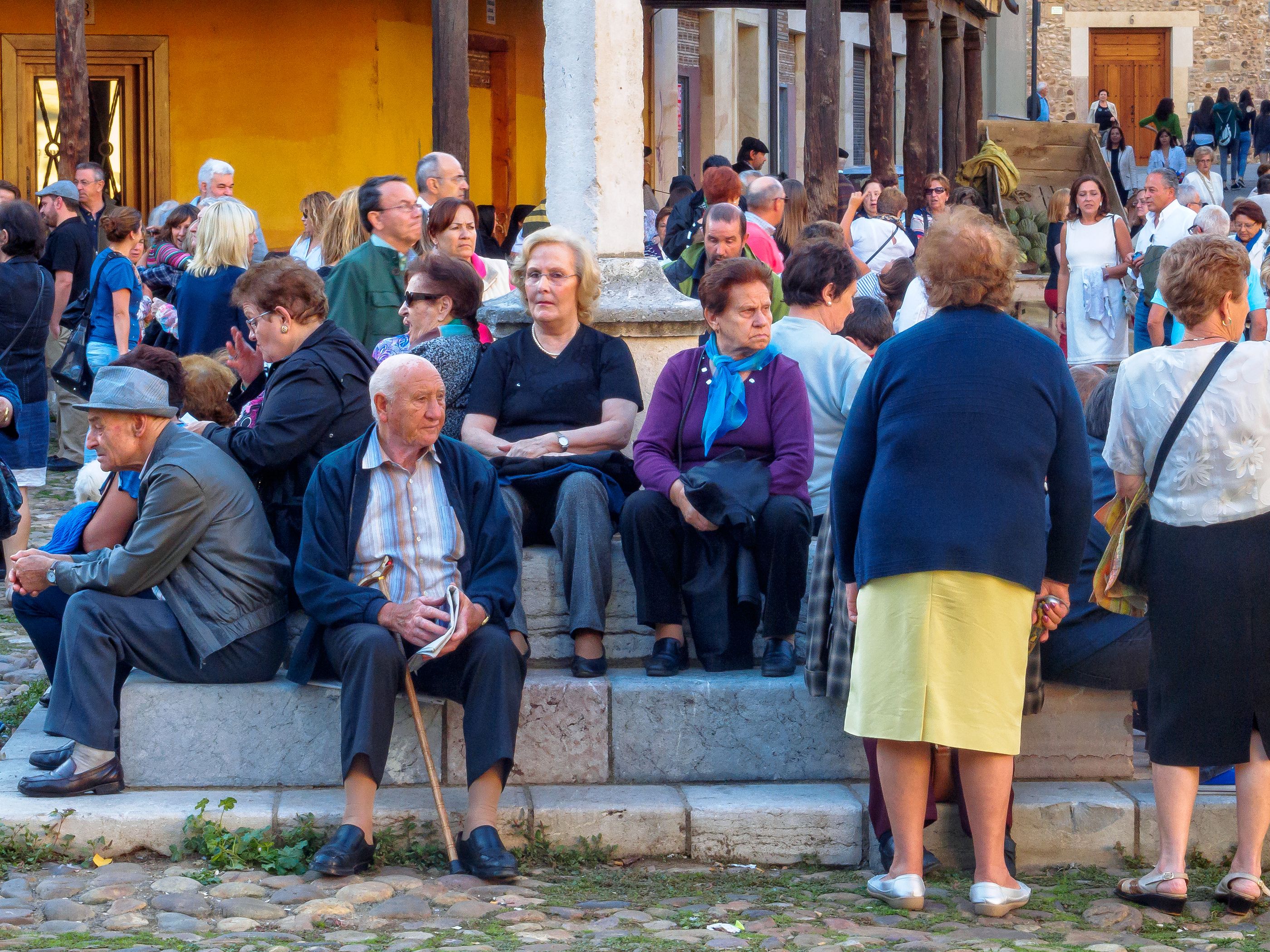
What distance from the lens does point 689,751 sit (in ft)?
15.9

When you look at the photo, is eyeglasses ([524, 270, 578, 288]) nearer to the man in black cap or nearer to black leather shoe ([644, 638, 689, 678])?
black leather shoe ([644, 638, 689, 678])

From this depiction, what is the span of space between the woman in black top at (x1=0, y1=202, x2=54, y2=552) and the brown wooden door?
3672 cm

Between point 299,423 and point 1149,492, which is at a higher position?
point 299,423

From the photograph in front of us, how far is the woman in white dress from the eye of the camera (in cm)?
1070

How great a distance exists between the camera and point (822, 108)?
46.5 feet

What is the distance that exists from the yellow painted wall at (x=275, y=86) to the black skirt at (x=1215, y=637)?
11.1 meters

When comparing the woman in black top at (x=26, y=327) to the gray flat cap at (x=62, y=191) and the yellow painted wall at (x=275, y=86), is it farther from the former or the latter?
the yellow painted wall at (x=275, y=86)

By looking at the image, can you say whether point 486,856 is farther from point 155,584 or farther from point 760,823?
point 155,584

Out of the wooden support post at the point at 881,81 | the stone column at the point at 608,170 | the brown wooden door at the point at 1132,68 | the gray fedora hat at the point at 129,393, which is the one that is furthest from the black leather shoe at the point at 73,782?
the brown wooden door at the point at 1132,68

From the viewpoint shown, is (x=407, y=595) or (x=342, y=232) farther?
(x=342, y=232)

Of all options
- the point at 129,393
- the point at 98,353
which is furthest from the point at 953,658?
the point at 98,353

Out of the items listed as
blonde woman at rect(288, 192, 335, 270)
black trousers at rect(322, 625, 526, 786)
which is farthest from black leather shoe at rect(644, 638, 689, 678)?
blonde woman at rect(288, 192, 335, 270)

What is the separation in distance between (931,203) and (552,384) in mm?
9098

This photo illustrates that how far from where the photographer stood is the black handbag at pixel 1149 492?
4078mm
